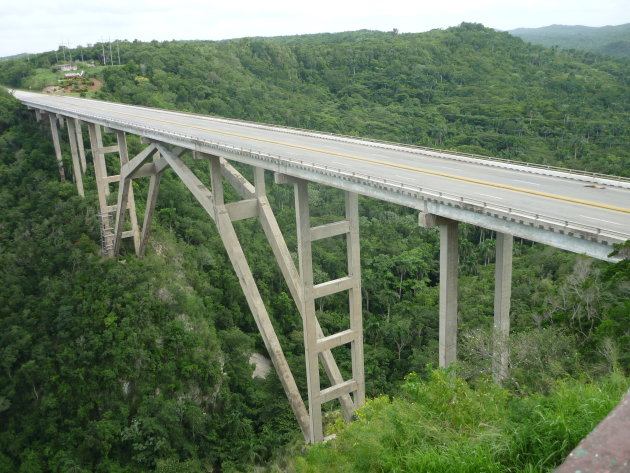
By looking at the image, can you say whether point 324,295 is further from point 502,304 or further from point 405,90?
point 405,90

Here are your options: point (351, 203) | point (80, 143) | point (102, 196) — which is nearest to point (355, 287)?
point (351, 203)

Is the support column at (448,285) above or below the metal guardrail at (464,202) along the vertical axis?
below

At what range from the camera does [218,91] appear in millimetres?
71750

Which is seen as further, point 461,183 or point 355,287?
point 355,287

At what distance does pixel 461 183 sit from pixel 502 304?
4967 millimetres

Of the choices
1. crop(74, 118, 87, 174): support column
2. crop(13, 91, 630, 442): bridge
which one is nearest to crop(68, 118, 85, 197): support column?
crop(74, 118, 87, 174): support column

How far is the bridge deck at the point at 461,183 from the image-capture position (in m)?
13.7

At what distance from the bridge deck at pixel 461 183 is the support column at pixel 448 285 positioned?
0.83 metres

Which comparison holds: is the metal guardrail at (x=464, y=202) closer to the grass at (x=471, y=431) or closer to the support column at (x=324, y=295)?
the support column at (x=324, y=295)

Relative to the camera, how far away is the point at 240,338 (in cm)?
3606

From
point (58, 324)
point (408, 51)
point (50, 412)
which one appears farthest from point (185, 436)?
point (408, 51)

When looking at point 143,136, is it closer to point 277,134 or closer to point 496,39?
point 277,134

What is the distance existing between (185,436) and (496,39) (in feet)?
411

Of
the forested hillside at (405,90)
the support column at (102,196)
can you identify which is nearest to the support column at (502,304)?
the support column at (102,196)
